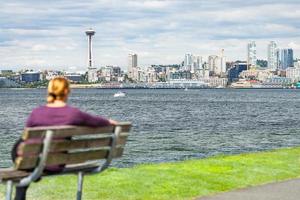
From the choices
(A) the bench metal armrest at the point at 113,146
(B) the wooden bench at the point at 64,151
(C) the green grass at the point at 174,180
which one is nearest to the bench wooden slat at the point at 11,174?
(B) the wooden bench at the point at 64,151

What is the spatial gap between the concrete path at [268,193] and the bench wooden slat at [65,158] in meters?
3.20

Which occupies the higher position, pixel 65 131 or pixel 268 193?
pixel 65 131

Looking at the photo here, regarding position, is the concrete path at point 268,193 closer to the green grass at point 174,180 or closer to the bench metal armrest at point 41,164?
the green grass at point 174,180

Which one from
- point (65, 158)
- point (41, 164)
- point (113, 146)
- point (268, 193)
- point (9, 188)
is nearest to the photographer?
point (41, 164)

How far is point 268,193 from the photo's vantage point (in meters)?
11.9

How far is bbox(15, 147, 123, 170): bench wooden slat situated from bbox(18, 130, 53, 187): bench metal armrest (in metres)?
0.06

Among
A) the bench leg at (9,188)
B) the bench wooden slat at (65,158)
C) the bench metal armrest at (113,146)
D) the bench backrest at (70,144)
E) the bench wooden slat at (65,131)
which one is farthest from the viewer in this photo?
the bench metal armrest at (113,146)

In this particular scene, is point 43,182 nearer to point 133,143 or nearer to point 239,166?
point 239,166

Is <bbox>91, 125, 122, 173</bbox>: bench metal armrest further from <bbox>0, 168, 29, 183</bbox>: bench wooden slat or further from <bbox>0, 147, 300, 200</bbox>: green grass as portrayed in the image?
<bbox>0, 147, 300, 200</bbox>: green grass

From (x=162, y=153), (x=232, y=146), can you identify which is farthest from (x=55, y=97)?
(x=232, y=146)

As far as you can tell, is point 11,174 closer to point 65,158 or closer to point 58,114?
point 65,158

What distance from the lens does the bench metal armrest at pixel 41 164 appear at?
25.6 ft

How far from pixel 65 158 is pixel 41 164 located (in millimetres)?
364

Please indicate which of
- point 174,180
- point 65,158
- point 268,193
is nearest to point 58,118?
point 65,158
